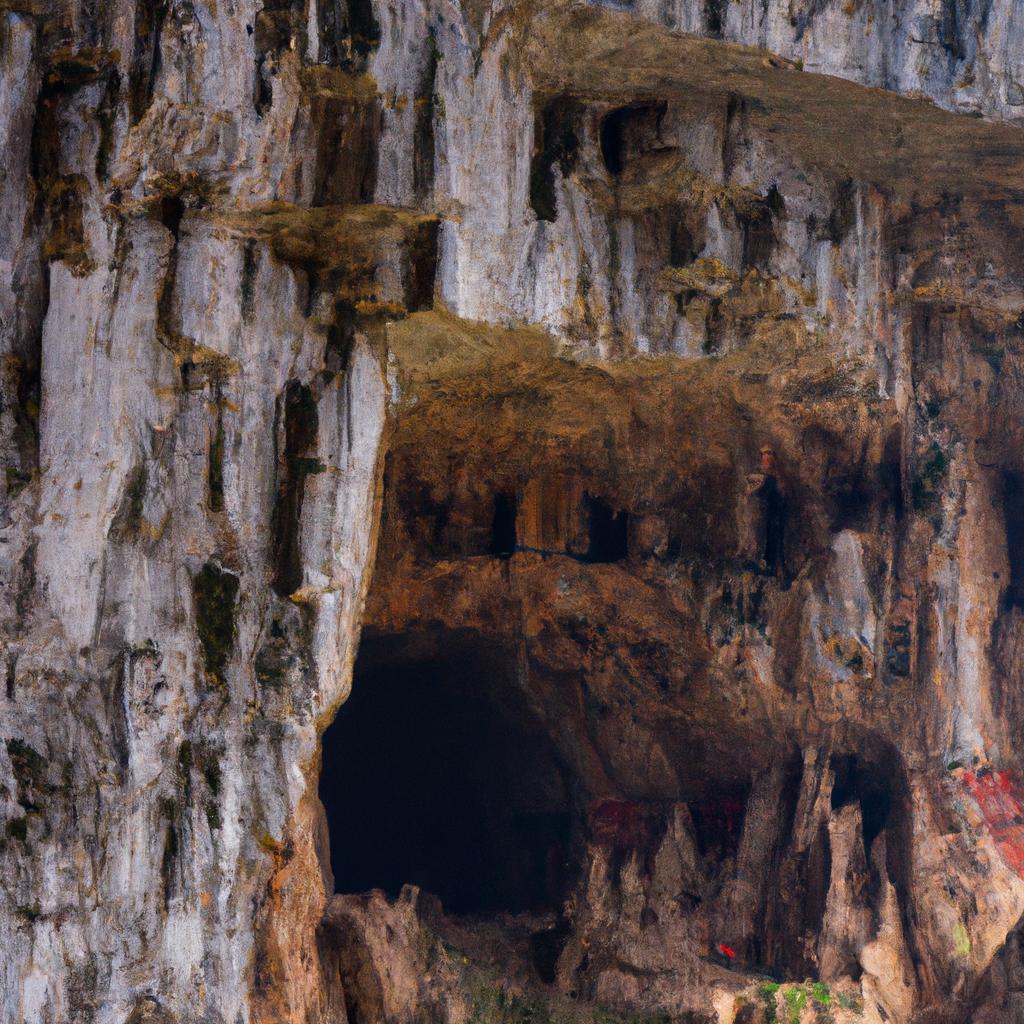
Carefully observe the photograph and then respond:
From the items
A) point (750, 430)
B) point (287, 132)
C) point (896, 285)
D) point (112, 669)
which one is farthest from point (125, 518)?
point (896, 285)

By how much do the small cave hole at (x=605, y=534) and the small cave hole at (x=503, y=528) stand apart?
1.74ft

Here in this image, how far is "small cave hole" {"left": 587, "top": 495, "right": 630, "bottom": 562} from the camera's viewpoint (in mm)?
8867

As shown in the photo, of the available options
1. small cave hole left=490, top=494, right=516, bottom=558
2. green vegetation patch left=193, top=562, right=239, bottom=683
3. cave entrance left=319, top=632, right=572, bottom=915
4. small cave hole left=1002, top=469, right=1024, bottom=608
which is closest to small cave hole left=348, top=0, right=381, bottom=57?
green vegetation patch left=193, top=562, right=239, bottom=683

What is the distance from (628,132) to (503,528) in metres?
2.86

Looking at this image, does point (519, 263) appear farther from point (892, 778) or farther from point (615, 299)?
point (892, 778)

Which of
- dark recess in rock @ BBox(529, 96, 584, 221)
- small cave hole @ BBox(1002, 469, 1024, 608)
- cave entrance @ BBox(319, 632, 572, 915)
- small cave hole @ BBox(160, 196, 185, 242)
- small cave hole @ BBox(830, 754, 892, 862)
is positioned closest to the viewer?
small cave hole @ BBox(160, 196, 185, 242)

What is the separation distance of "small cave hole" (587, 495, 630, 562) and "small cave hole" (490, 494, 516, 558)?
0.53 metres

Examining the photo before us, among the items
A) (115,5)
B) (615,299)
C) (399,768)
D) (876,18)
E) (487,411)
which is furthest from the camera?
(399,768)

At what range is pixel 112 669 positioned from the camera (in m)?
6.20

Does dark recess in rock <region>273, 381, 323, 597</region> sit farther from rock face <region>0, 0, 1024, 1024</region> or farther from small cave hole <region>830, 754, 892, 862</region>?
small cave hole <region>830, 754, 892, 862</region>

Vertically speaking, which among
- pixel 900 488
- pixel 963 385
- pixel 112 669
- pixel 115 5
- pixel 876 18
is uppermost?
pixel 876 18

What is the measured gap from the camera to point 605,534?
890cm

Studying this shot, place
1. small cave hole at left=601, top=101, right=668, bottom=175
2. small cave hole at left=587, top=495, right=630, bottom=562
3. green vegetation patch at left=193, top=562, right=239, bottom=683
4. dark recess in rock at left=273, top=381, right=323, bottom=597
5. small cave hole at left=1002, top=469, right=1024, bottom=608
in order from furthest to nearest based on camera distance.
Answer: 1. small cave hole at left=587, top=495, right=630, bottom=562
2. small cave hole at left=1002, top=469, right=1024, bottom=608
3. small cave hole at left=601, top=101, right=668, bottom=175
4. dark recess in rock at left=273, top=381, right=323, bottom=597
5. green vegetation patch at left=193, top=562, right=239, bottom=683

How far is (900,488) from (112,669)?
197 inches
